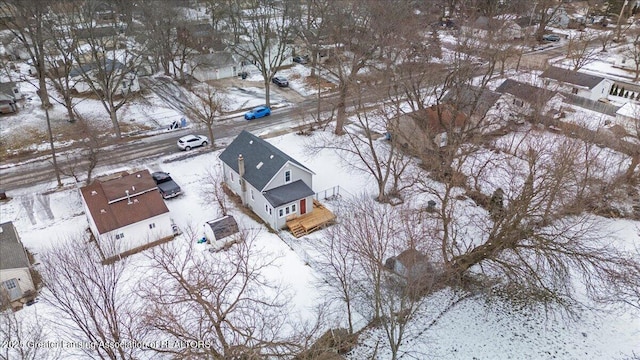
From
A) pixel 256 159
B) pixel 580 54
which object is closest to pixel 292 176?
pixel 256 159

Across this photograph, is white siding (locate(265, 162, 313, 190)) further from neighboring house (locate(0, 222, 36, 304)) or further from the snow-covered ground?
neighboring house (locate(0, 222, 36, 304))

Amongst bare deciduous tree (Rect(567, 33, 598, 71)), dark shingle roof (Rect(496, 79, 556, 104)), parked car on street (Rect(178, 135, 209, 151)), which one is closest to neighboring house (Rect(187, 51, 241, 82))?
parked car on street (Rect(178, 135, 209, 151))

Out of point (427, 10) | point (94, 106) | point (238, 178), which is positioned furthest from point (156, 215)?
point (427, 10)

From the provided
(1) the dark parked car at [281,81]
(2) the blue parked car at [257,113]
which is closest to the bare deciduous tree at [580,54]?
(1) the dark parked car at [281,81]

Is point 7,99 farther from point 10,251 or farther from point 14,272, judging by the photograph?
point 14,272

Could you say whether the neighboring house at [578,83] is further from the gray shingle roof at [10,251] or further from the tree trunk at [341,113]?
the gray shingle roof at [10,251]

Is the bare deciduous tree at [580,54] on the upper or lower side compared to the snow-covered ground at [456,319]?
upper

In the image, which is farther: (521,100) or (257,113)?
(257,113)
